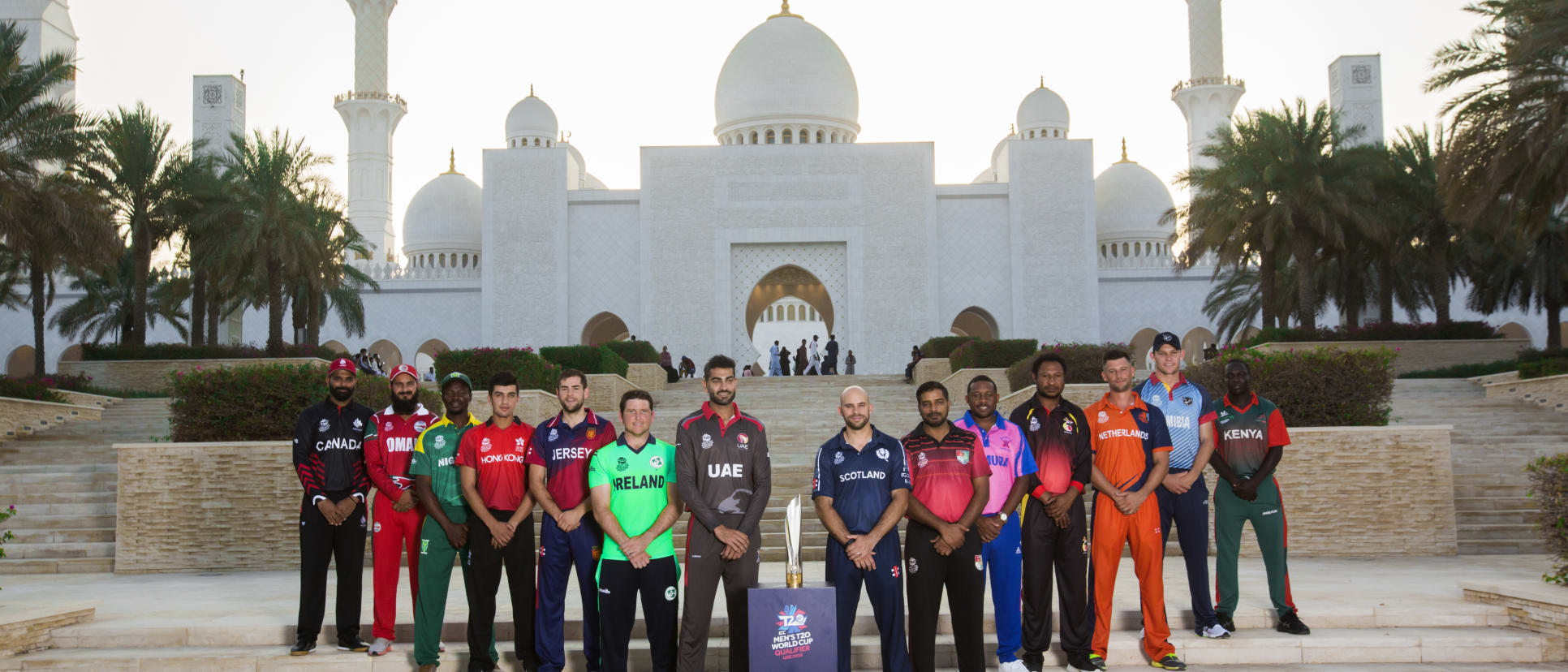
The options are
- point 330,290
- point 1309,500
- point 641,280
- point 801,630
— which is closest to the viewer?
point 801,630

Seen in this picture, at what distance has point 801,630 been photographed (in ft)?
15.7

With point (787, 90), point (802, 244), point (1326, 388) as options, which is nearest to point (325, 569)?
point (1326, 388)

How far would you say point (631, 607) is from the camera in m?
5.05

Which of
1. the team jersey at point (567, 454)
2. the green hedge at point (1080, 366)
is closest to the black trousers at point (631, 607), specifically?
the team jersey at point (567, 454)

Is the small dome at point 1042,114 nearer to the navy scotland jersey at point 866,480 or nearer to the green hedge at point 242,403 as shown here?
the green hedge at point 242,403

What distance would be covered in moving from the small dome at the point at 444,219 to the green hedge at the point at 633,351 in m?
13.1

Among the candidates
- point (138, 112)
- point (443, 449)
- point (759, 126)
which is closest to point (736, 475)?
point (443, 449)

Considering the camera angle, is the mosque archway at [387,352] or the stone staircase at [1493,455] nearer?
the stone staircase at [1493,455]

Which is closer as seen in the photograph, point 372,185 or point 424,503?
point 424,503

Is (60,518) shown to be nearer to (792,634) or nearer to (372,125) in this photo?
(792,634)

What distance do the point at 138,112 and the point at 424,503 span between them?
18403mm

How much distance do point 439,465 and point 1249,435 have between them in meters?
3.83

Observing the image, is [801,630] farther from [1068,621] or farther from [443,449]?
[443,449]

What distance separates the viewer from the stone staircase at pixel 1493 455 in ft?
29.1
